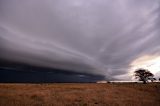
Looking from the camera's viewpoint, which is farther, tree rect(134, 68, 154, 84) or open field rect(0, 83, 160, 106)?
tree rect(134, 68, 154, 84)

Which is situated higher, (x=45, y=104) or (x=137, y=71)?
(x=137, y=71)

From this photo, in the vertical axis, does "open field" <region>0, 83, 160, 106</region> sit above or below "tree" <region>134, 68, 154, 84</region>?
below

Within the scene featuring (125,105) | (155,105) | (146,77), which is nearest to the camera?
(125,105)

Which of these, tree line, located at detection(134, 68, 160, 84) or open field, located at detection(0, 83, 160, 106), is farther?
tree line, located at detection(134, 68, 160, 84)

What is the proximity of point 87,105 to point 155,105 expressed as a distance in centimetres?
1027

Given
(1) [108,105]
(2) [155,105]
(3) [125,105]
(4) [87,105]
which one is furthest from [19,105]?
(2) [155,105]

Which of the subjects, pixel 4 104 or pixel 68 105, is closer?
pixel 4 104

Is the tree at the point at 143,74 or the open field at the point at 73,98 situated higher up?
the tree at the point at 143,74

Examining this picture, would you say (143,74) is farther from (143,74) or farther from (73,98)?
(73,98)

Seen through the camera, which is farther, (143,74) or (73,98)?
(143,74)

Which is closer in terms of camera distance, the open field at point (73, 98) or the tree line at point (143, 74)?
the open field at point (73, 98)

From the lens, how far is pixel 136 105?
86.4 feet

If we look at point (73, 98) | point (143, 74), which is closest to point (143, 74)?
point (143, 74)

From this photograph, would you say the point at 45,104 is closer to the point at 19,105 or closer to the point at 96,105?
the point at 19,105
